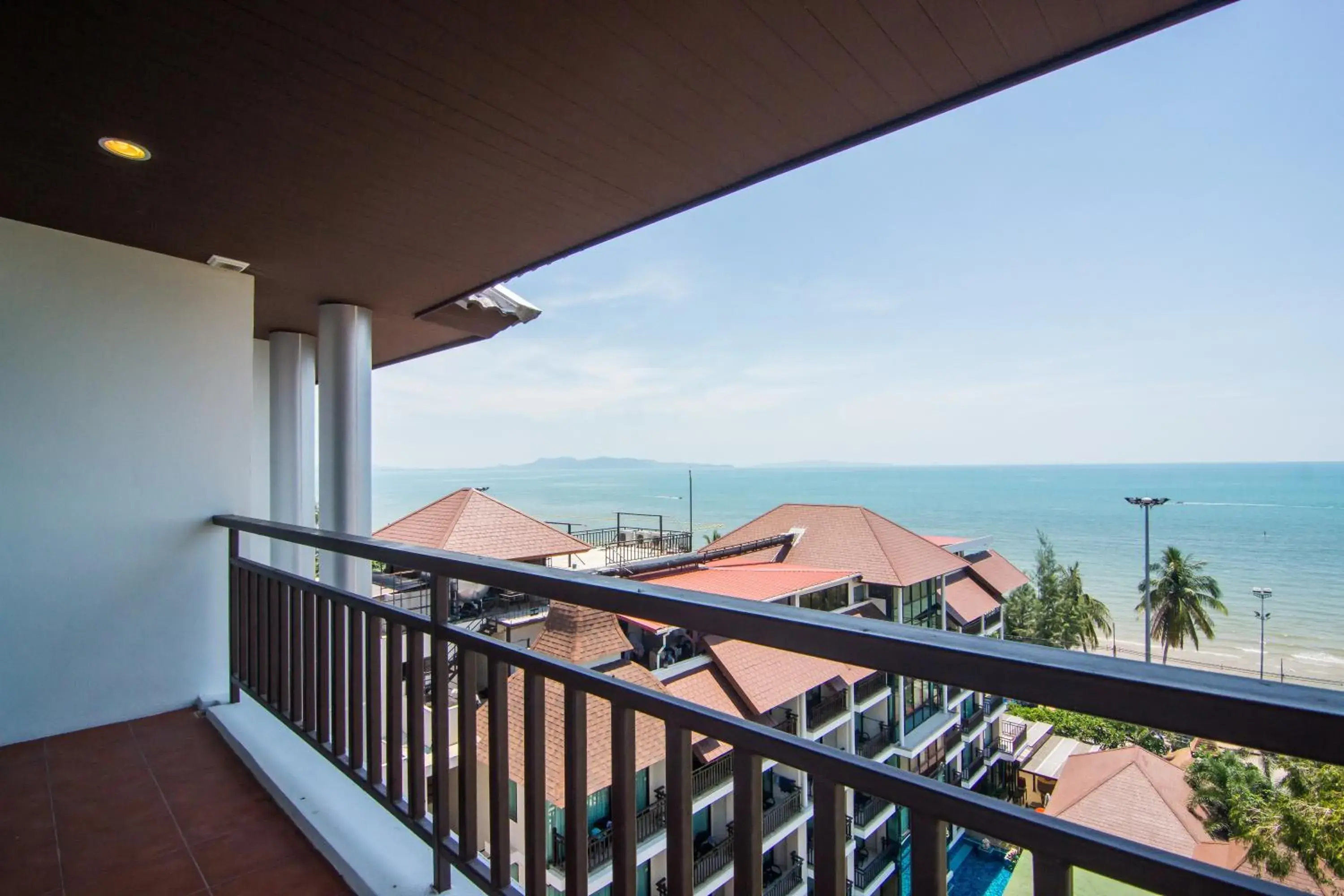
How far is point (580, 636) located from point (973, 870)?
3.32ft

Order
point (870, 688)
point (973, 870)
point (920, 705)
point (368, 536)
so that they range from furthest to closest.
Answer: point (870, 688) → point (920, 705) → point (368, 536) → point (973, 870)

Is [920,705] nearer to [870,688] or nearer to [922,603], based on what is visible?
[870,688]

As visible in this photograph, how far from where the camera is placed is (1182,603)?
2312 centimetres

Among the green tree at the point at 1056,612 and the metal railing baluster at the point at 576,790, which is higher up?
the metal railing baluster at the point at 576,790

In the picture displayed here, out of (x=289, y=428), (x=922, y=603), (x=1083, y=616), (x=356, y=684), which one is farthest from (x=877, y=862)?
(x=1083, y=616)

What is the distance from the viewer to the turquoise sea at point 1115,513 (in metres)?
25.3

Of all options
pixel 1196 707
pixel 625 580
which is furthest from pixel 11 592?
pixel 1196 707

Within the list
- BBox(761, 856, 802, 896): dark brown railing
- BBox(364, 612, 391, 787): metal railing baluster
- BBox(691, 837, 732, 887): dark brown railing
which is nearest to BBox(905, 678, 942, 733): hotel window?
BBox(761, 856, 802, 896): dark brown railing

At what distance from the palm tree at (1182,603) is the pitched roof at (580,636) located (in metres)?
28.5

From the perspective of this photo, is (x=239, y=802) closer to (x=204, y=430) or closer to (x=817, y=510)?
(x=204, y=430)

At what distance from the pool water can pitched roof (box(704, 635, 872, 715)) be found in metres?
0.47

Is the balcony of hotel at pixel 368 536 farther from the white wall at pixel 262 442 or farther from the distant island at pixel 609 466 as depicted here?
the distant island at pixel 609 466

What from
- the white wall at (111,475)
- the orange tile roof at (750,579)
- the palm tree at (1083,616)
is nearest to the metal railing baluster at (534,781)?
the white wall at (111,475)

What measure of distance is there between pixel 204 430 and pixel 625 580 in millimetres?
2974
